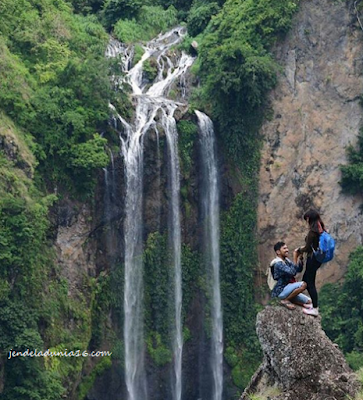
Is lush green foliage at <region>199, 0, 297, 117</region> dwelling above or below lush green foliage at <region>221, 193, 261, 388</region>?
above

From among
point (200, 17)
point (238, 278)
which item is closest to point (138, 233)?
point (238, 278)

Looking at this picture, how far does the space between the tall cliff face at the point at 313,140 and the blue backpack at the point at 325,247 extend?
55.8 feet

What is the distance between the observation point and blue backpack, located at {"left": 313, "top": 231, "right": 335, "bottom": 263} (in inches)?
324

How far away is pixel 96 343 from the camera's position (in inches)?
891

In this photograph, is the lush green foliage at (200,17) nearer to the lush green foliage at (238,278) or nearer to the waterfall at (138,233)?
the waterfall at (138,233)

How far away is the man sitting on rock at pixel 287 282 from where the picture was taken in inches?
325

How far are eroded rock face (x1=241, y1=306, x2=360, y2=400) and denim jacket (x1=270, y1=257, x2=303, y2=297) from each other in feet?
1.30

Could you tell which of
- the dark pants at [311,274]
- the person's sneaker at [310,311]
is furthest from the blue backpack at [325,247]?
the person's sneaker at [310,311]

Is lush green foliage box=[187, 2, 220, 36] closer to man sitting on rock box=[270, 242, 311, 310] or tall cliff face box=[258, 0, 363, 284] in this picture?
tall cliff face box=[258, 0, 363, 284]

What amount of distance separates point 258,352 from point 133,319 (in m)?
3.43

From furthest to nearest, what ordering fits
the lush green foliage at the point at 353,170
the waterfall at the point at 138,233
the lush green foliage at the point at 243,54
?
the lush green foliage at the point at 353,170 → the lush green foliage at the point at 243,54 → the waterfall at the point at 138,233

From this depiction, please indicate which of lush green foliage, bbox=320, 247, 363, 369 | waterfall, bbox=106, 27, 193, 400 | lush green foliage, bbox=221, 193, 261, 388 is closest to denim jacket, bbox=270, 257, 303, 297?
lush green foliage, bbox=320, 247, 363, 369

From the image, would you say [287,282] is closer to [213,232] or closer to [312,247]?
[312,247]

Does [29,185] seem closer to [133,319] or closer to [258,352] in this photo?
[133,319]
